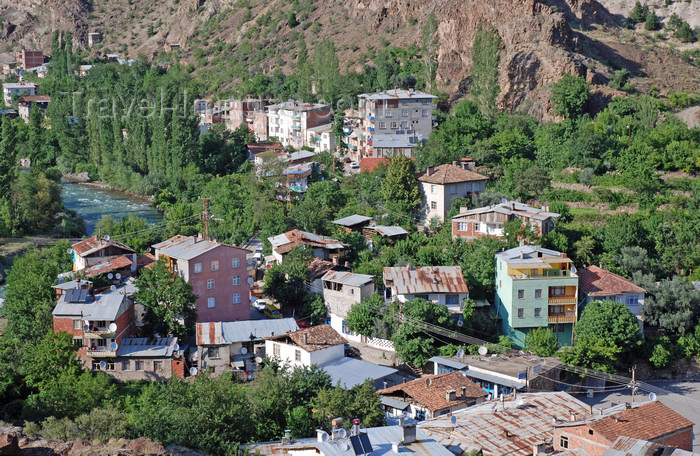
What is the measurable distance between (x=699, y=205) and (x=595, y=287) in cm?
890

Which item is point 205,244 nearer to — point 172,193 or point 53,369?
point 53,369

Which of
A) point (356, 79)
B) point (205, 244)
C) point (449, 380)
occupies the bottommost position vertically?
point (449, 380)

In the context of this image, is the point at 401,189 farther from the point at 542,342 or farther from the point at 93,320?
the point at 93,320

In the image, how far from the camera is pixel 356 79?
5809 cm

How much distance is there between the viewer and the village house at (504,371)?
2528cm

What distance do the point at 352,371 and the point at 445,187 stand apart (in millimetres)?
13826

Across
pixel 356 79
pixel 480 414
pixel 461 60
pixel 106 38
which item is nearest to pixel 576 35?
pixel 461 60

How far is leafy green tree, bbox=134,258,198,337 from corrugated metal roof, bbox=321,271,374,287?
4698 millimetres

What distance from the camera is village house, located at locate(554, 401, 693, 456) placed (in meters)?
19.4

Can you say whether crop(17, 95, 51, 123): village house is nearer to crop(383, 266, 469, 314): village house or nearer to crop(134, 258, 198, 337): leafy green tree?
crop(134, 258, 198, 337): leafy green tree

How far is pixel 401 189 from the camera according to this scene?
38375 mm

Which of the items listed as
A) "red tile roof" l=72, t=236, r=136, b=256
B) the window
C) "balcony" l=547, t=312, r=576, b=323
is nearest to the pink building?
"red tile roof" l=72, t=236, r=136, b=256

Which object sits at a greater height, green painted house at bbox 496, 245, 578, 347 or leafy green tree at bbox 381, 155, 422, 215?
leafy green tree at bbox 381, 155, 422, 215

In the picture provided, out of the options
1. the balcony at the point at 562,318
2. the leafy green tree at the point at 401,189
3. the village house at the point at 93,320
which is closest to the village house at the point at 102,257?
the village house at the point at 93,320
